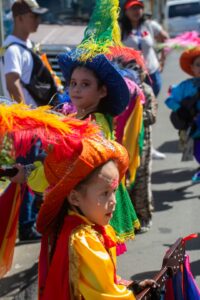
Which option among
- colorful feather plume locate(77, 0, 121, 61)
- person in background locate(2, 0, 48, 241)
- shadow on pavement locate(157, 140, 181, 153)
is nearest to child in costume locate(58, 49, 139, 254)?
colorful feather plume locate(77, 0, 121, 61)

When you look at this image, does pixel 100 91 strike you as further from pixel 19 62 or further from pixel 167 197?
pixel 167 197

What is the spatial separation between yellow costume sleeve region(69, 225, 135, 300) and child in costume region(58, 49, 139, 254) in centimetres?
109

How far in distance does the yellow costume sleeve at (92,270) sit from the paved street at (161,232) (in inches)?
78.9

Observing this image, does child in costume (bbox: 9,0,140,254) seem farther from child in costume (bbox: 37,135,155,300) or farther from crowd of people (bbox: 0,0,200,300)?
child in costume (bbox: 37,135,155,300)

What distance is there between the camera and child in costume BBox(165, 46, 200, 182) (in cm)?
732

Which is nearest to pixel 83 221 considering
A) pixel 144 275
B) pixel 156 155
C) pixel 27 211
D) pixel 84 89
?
→ pixel 84 89

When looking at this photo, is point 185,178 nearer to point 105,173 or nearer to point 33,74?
point 33,74

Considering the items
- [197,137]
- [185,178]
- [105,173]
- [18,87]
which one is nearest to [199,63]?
[197,137]

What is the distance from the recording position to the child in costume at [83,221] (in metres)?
3.03

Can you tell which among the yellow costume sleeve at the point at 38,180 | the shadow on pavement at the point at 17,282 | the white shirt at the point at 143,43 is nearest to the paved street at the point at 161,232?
the shadow on pavement at the point at 17,282

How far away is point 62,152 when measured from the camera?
118 inches

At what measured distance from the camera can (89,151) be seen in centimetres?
303

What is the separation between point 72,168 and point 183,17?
20.2 m

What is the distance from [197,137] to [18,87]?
2238mm
